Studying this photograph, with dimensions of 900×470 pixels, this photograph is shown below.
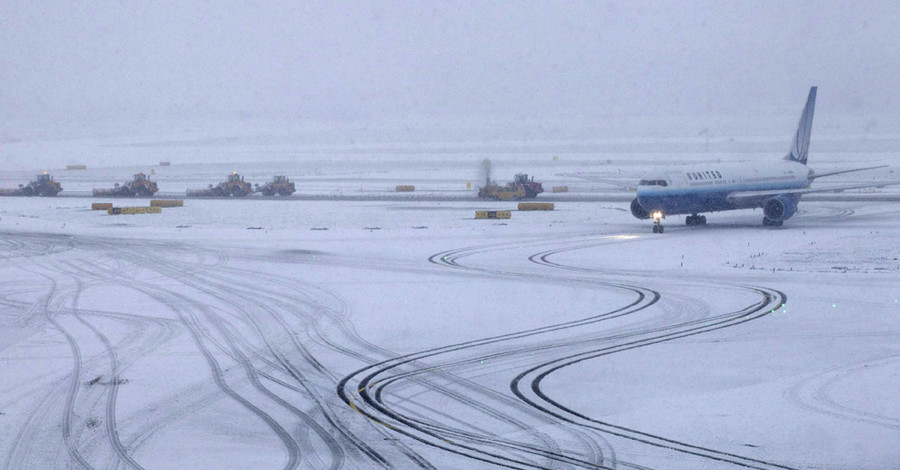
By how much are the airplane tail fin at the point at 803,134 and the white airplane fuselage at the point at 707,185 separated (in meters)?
2.92

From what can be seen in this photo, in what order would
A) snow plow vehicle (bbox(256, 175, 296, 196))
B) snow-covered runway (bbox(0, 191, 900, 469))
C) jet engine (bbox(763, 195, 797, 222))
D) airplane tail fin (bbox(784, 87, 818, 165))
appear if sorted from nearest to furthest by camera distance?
1. snow-covered runway (bbox(0, 191, 900, 469))
2. jet engine (bbox(763, 195, 797, 222))
3. airplane tail fin (bbox(784, 87, 818, 165))
4. snow plow vehicle (bbox(256, 175, 296, 196))

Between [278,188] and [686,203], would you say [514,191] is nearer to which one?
[278,188]

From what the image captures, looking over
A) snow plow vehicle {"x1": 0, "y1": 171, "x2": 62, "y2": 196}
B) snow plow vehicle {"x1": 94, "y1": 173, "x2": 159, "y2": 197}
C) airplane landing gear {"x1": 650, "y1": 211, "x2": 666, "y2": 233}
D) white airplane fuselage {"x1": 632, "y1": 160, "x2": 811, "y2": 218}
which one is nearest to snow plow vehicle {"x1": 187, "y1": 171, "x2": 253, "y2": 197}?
snow plow vehicle {"x1": 94, "y1": 173, "x2": 159, "y2": 197}

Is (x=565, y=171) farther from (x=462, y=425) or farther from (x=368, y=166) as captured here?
(x=462, y=425)

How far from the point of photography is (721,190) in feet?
177


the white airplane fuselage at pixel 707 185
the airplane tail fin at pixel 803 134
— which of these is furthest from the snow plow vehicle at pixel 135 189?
the airplane tail fin at pixel 803 134

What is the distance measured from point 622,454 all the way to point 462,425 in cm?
303

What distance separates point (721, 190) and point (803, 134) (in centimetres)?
1235

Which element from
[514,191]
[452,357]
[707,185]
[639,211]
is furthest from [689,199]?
[514,191]

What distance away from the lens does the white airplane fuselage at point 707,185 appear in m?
51.1

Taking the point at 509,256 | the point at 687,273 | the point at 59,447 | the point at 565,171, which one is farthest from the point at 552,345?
the point at 565,171

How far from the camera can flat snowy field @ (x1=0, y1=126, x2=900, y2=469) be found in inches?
561

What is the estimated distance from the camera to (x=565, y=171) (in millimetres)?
158375

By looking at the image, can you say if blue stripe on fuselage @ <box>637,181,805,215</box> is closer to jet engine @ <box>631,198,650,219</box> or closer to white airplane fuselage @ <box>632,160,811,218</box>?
white airplane fuselage @ <box>632,160,811,218</box>
